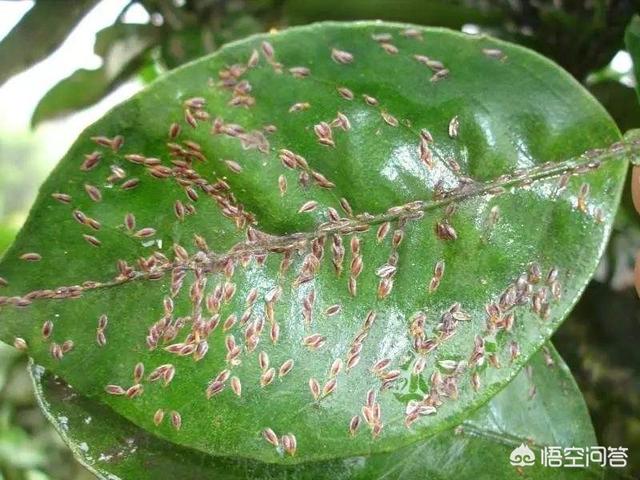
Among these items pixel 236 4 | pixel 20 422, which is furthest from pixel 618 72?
pixel 20 422

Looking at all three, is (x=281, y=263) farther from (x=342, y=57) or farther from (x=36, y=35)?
(x=36, y=35)

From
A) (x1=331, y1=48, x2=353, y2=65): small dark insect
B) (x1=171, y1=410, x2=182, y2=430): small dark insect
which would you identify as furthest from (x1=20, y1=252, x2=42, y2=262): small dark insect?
(x1=331, y1=48, x2=353, y2=65): small dark insect

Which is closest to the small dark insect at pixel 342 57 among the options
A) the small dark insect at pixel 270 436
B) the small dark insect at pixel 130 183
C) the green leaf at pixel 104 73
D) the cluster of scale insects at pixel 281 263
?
the cluster of scale insects at pixel 281 263

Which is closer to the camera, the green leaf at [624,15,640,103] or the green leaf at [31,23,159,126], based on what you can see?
the green leaf at [624,15,640,103]

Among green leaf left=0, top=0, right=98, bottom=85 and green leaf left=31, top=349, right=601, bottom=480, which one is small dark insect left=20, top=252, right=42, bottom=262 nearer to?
green leaf left=31, top=349, right=601, bottom=480

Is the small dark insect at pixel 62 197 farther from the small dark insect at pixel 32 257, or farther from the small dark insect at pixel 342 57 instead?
the small dark insect at pixel 342 57
